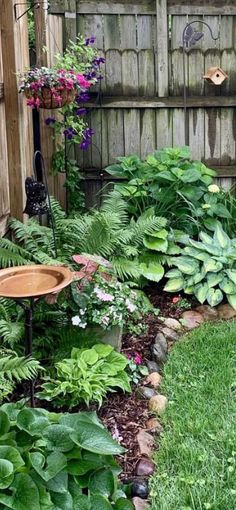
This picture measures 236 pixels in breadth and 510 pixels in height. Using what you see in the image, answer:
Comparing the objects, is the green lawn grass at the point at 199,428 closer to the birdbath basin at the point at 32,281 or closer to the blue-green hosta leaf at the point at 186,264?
the blue-green hosta leaf at the point at 186,264

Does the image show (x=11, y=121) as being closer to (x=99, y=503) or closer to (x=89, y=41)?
(x=89, y=41)

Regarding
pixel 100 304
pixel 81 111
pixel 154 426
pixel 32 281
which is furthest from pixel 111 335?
pixel 81 111

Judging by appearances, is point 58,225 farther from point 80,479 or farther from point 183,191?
point 80,479

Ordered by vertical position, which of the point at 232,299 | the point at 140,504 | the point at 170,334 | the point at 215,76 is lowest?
the point at 140,504

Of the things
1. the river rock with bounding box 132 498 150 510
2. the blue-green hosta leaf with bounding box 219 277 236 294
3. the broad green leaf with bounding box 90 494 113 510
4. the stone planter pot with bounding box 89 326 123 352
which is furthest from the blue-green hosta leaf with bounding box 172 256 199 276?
the broad green leaf with bounding box 90 494 113 510

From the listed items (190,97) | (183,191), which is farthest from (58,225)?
(190,97)

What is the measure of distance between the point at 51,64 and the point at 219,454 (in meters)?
2.86

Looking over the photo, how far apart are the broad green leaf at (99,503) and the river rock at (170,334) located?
1.61m

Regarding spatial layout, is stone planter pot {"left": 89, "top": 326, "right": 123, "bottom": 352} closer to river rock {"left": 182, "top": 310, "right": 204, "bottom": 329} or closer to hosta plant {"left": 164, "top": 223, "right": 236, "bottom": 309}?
river rock {"left": 182, "top": 310, "right": 204, "bottom": 329}

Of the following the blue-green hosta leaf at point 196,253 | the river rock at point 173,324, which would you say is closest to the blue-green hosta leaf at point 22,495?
the river rock at point 173,324

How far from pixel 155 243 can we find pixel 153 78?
1.33m

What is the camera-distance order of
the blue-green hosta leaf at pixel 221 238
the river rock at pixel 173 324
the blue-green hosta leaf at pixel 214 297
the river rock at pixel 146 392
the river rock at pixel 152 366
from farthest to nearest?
the blue-green hosta leaf at pixel 221 238 → the blue-green hosta leaf at pixel 214 297 → the river rock at pixel 173 324 → the river rock at pixel 152 366 → the river rock at pixel 146 392

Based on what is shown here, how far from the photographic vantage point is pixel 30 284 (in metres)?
2.45

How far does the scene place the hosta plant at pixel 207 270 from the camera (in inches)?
147
